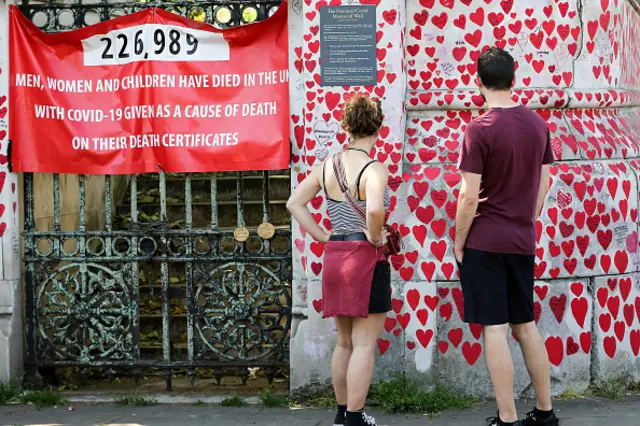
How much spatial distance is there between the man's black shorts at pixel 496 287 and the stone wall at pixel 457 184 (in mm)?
1263

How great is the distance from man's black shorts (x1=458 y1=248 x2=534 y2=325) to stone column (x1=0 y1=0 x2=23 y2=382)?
11.4 feet

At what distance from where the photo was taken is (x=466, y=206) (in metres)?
5.67

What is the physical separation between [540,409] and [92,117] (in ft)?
12.5

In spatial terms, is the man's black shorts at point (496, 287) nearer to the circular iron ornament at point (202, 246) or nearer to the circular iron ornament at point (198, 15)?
the circular iron ornament at point (202, 246)

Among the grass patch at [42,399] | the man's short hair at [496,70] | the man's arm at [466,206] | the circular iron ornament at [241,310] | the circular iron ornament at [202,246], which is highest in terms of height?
the man's short hair at [496,70]

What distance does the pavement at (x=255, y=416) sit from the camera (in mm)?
6648

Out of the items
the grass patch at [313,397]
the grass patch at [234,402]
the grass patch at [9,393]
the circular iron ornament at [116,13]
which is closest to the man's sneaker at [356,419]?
the grass patch at [313,397]

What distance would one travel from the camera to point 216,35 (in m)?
7.36

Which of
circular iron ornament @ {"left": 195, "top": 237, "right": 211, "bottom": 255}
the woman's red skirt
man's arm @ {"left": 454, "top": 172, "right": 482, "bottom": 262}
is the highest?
man's arm @ {"left": 454, "top": 172, "right": 482, "bottom": 262}

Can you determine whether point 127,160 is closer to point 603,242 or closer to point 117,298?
point 117,298

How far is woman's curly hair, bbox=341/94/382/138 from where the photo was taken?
5879 mm

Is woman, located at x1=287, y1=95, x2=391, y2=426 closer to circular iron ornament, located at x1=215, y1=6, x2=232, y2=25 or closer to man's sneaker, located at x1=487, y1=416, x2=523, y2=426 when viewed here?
man's sneaker, located at x1=487, y1=416, x2=523, y2=426

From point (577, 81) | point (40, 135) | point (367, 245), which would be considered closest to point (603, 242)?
point (577, 81)

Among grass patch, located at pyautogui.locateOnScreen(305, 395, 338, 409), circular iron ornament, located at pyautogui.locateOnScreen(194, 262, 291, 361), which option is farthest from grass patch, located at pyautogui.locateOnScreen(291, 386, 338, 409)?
circular iron ornament, located at pyautogui.locateOnScreen(194, 262, 291, 361)
